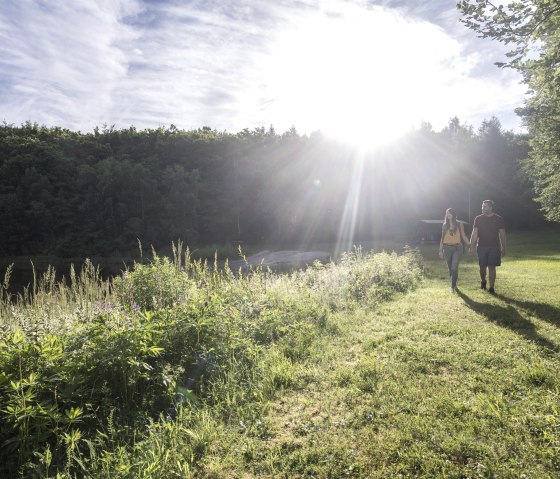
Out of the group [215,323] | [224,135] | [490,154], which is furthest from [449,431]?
[224,135]

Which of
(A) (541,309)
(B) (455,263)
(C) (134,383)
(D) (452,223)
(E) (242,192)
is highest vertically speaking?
(E) (242,192)

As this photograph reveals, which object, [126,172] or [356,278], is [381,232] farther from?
[356,278]

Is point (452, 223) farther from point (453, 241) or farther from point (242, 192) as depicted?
point (242, 192)

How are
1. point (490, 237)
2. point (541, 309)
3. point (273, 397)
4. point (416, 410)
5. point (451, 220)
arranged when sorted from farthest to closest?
1. point (451, 220)
2. point (490, 237)
3. point (541, 309)
4. point (273, 397)
5. point (416, 410)

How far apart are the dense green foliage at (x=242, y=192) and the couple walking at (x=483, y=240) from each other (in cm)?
3833

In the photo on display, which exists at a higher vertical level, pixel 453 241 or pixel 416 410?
pixel 453 241

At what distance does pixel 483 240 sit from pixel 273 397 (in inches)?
268

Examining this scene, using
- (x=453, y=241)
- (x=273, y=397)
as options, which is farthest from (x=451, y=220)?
(x=273, y=397)

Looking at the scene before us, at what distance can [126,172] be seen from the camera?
4784cm

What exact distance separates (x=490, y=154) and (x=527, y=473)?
60.5m

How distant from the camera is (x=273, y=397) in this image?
4.12 meters

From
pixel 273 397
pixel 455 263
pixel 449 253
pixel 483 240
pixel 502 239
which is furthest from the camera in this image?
pixel 449 253

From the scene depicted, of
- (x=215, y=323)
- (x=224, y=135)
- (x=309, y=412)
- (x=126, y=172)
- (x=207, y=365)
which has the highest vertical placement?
(x=224, y=135)

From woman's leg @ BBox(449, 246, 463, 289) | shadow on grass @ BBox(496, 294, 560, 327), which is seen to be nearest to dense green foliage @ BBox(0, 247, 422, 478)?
shadow on grass @ BBox(496, 294, 560, 327)
